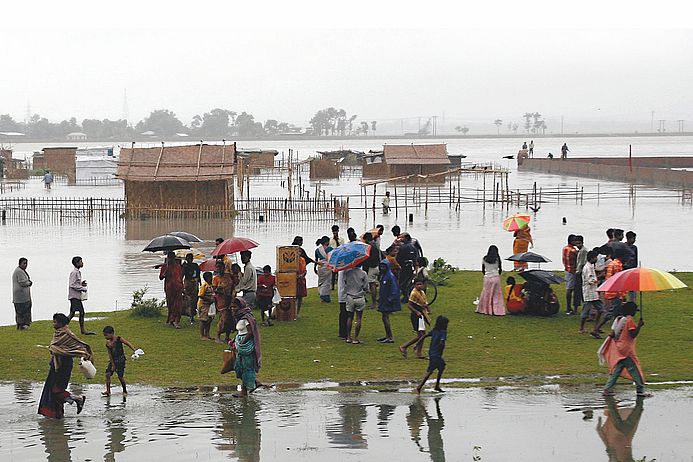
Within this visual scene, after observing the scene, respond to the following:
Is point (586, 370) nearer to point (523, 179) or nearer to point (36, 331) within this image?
point (36, 331)

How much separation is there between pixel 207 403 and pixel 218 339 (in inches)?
122

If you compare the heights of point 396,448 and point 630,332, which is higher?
point 630,332

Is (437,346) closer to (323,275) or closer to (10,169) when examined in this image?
(323,275)

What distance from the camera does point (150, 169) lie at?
3728cm

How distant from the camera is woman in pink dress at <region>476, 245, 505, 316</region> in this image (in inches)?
595

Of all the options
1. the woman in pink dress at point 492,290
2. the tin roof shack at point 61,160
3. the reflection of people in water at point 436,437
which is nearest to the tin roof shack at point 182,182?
the woman in pink dress at point 492,290

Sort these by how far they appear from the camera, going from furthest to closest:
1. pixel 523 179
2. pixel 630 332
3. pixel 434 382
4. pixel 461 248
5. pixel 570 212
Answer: pixel 523 179 → pixel 570 212 → pixel 461 248 → pixel 434 382 → pixel 630 332

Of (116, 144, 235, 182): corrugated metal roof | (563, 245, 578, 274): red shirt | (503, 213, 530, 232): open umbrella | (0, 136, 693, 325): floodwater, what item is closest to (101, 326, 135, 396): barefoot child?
(0, 136, 693, 325): floodwater

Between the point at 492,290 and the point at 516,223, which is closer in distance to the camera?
the point at 492,290

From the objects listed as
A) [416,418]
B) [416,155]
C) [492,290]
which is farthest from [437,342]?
[416,155]

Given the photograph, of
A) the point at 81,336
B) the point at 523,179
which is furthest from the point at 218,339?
the point at 523,179

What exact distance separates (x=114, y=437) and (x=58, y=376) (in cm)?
102

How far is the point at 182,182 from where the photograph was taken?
3719cm

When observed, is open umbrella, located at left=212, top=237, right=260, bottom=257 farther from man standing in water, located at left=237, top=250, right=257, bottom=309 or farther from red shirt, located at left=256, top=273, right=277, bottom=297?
man standing in water, located at left=237, top=250, right=257, bottom=309
